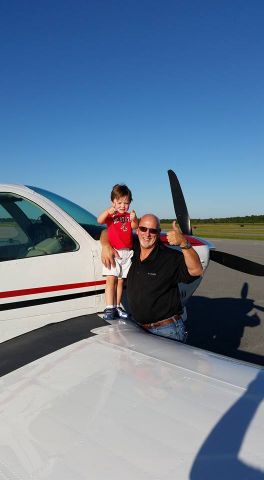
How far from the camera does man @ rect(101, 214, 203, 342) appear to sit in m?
3.52

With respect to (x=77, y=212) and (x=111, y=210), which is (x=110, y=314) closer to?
(x=111, y=210)

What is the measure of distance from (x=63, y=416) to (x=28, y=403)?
27 centimetres

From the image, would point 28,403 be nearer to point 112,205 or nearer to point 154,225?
point 154,225

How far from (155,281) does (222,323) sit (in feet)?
14.7

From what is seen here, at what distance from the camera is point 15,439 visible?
185 centimetres

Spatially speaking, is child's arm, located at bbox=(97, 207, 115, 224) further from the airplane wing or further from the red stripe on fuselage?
the airplane wing

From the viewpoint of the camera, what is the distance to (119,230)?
382 centimetres

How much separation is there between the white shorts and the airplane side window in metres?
0.36

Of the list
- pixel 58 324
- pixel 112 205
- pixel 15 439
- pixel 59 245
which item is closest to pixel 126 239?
pixel 112 205

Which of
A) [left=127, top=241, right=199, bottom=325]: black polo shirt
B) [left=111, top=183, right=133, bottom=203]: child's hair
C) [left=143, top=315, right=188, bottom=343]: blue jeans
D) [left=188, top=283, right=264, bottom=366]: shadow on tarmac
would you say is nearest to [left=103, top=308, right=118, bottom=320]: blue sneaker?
[left=127, top=241, right=199, bottom=325]: black polo shirt

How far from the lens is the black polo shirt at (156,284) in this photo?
3.52 m

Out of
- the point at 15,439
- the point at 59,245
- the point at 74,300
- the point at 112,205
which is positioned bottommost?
the point at 15,439

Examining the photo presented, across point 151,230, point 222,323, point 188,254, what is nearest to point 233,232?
point 222,323

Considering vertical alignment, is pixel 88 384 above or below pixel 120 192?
below
